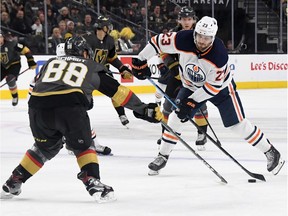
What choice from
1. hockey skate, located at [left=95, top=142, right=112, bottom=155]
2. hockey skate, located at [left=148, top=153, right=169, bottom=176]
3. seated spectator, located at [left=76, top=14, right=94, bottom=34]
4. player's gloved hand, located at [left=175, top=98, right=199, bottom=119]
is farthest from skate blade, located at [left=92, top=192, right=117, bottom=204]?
seated spectator, located at [left=76, top=14, right=94, bottom=34]

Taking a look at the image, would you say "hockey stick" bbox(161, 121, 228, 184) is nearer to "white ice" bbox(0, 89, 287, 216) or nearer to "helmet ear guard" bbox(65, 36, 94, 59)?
"white ice" bbox(0, 89, 287, 216)

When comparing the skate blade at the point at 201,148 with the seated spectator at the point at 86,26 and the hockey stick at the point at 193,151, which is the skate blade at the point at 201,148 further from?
the seated spectator at the point at 86,26

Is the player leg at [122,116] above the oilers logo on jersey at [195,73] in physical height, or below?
below

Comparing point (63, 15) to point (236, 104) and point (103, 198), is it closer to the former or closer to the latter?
point (236, 104)

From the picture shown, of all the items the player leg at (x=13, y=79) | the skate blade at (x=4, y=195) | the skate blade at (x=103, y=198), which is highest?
the skate blade at (x=103, y=198)

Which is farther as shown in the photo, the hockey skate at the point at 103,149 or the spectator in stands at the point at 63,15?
the spectator in stands at the point at 63,15

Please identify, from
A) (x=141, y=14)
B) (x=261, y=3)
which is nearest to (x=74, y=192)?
(x=141, y=14)

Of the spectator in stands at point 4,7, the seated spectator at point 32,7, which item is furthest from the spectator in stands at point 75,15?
the spectator in stands at point 4,7

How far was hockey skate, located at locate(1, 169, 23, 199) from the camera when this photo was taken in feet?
12.3

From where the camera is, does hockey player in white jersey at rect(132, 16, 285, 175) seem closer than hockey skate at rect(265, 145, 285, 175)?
Yes

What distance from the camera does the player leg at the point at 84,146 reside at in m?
3.57

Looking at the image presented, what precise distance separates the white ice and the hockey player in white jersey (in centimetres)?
23

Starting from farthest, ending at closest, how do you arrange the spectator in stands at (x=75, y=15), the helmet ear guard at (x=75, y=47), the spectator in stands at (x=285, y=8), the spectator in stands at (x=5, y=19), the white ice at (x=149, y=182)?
the spectator in stands at (x=285, y=8) < the spectator in stands at (x=75, y=15) < the spectator in stands at (x=5, y=19) < the helmet ear guard at (x=75, y=47) < the white ice at (x=149, y=182)

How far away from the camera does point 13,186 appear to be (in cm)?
377
